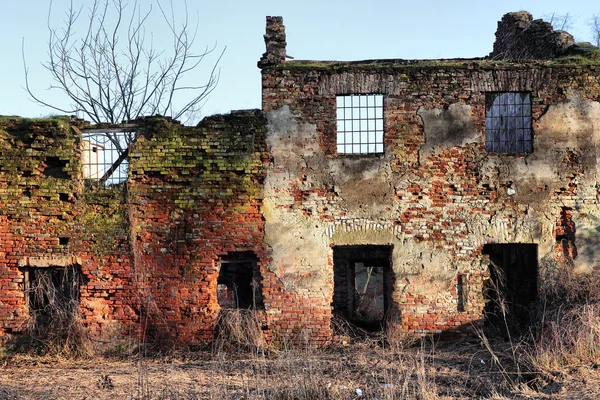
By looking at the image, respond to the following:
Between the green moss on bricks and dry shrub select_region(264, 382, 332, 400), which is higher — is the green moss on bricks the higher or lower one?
the higher one

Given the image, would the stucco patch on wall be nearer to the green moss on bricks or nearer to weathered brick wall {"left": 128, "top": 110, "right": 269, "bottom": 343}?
the green moss on bricks

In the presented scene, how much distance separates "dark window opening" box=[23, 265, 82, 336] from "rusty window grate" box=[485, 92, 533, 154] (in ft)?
24.2

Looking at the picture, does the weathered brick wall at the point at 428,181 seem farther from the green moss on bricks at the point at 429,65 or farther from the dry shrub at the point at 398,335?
the dry shrub at the point at 398,335

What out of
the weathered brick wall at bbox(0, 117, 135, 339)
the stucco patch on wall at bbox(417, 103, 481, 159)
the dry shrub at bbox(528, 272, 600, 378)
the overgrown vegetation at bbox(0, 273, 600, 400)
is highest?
the stucco patch on wall at bbox(417, 103, 481, 159)

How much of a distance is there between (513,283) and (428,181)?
10.6 feet

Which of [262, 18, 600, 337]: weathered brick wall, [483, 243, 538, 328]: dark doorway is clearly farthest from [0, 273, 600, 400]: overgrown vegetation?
[262, 18, 600, 337]: weathered brick wall

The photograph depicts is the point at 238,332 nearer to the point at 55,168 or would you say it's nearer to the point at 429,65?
the point at 55,168

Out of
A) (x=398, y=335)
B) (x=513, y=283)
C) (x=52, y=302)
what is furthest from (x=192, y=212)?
(x=513, y=283)

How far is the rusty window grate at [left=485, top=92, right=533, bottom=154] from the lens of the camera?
10.5 meters

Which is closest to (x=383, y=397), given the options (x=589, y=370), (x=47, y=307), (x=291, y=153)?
(x=589, y=370)

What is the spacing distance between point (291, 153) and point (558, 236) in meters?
4.68

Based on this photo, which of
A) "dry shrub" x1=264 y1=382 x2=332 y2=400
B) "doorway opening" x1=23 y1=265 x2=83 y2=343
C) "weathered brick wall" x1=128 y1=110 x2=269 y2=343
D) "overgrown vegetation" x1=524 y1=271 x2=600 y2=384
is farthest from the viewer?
"weathered brick wall" x1=128 y1=110 x2=269 y2=343

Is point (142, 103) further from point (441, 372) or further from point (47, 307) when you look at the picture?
point (441, 372)

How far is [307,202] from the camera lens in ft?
33.4
